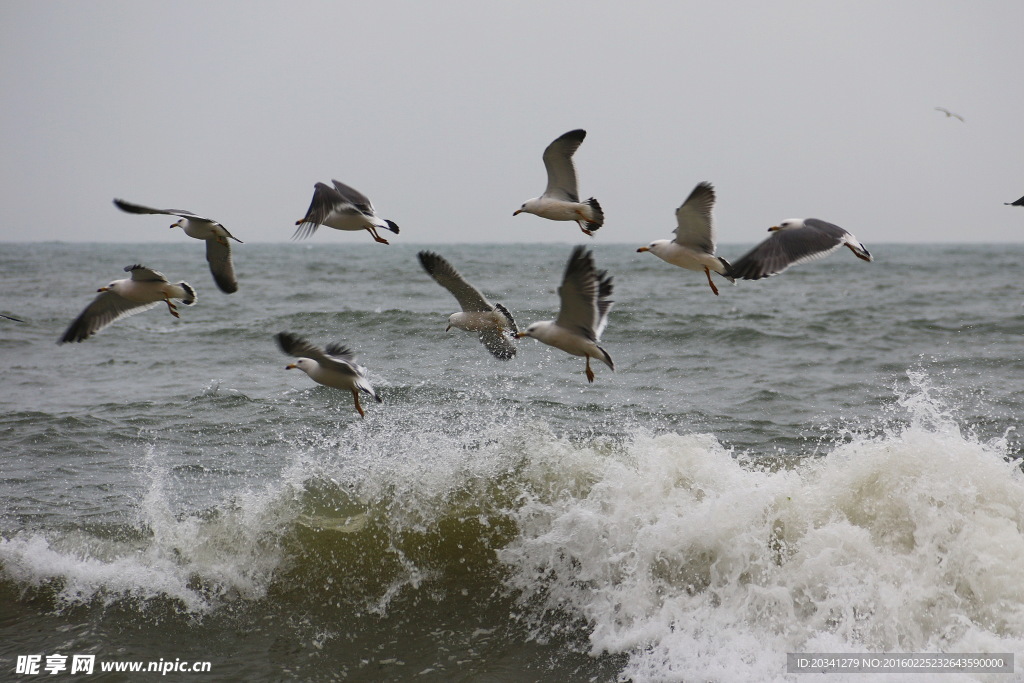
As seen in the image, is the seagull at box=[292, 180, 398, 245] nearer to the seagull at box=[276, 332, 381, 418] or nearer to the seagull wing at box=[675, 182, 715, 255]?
the seagull at box=[276, 332, 381, 418]

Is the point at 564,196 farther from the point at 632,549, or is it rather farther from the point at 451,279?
the point at 632,549

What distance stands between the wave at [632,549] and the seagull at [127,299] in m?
1.50

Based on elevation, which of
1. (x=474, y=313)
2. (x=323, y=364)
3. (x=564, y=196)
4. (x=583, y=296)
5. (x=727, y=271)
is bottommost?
(x=323, y=364)

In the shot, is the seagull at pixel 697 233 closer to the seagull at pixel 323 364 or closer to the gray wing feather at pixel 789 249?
the gray wing feather at pixel 789 249

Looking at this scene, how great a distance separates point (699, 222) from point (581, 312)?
1.16 m

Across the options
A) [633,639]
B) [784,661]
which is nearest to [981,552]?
[784,661]

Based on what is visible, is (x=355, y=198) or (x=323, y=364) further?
(x=355, y=198)

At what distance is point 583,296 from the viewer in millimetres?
5582

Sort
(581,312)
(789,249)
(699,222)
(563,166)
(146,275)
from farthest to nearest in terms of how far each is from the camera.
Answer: (563,166) → (146,275) → (699,222) → (789,249) → (581,312)

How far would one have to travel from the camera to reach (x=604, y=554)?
5.90 m

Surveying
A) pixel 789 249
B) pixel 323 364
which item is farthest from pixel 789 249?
pixel 323 364

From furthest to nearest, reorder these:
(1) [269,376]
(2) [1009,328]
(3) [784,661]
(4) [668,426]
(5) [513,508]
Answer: (2) [1009,328]
(1) [269,376]
(4) [668,426]
(5) [513,508]
(3) [784,661]

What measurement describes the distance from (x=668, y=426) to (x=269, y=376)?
5.71 meters

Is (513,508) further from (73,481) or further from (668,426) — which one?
(73,481)
